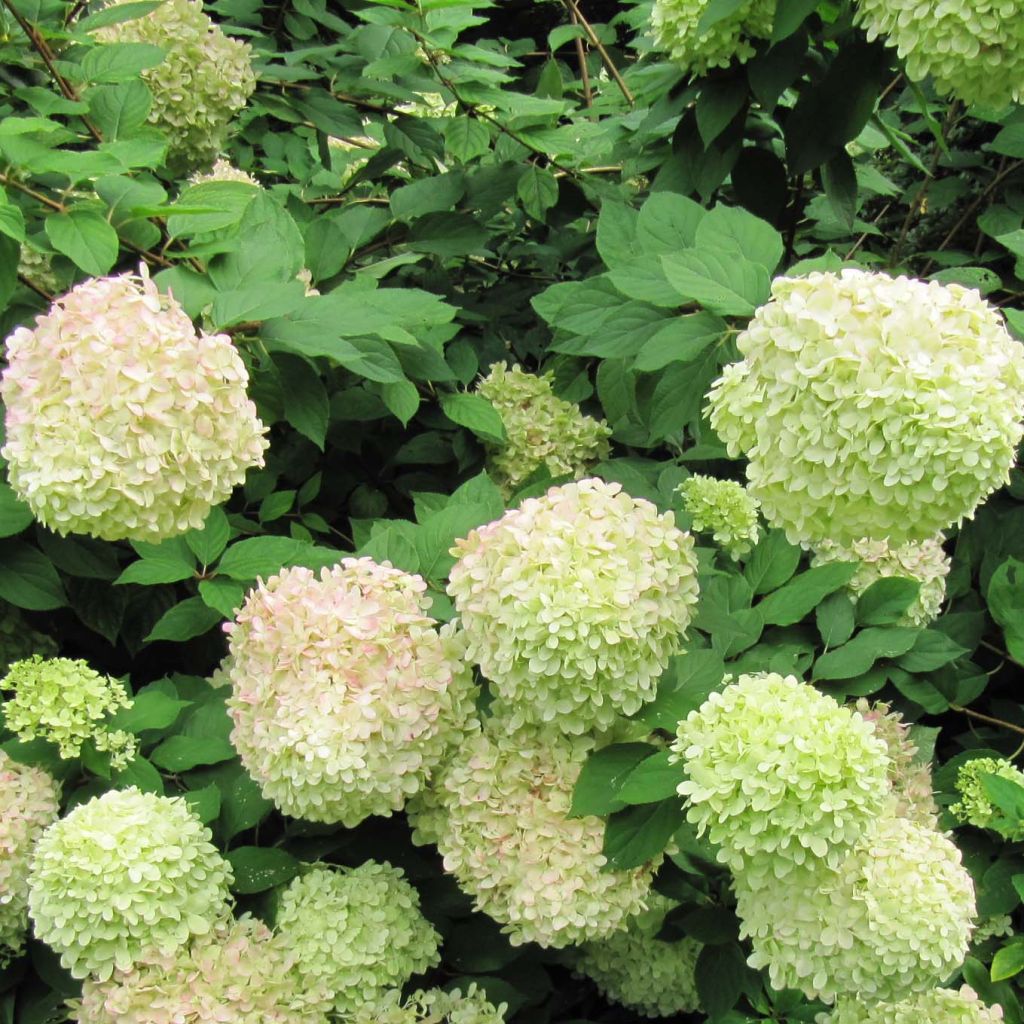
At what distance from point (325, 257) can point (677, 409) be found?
38.2 inches

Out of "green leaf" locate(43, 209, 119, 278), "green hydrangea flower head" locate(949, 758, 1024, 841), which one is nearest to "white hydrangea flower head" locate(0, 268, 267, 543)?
"green leaf" locate(43, 209, 119, 278)

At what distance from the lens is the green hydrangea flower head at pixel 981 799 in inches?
84.0

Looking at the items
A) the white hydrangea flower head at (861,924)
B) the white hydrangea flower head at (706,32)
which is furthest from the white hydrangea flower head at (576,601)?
the white hydrangea flower head at (706,32)

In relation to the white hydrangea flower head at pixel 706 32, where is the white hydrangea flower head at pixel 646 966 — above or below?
below

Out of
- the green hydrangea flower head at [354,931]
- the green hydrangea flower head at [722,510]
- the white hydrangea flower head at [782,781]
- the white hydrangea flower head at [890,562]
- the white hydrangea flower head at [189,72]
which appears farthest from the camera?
the white hydrangea flower head at [189,72]

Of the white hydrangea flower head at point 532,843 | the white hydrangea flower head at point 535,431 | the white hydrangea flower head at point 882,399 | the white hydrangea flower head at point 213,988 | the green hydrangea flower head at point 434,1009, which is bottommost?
the green hydrangea flower head at point 434,1009

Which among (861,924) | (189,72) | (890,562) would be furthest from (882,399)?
(189,72)

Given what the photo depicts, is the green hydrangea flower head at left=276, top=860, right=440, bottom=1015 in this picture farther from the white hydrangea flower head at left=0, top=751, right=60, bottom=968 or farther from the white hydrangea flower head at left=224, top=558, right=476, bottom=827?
the white hydrangea flower head at left=0, top=751, right=60, bottom=968

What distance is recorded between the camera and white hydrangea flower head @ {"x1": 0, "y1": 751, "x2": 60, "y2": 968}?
1.81m

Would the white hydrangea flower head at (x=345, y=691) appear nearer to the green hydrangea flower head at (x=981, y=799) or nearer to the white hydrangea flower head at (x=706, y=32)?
the green hydrangea flower head at (x=981, y=799)

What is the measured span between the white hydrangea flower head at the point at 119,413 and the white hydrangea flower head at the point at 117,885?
0.44 m

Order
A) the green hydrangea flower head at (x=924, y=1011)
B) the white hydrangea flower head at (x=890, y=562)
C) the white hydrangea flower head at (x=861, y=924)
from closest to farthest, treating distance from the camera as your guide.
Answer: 1. the white hydrangea flower head at (x=861, y=924)
2. the green hydrangea flower head at (x=924, y=1011)
3. the white hydrangea flower head at (x=890, y=562)

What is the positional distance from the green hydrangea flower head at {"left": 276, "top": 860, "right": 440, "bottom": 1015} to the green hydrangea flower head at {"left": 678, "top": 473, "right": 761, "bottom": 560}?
2.94ft

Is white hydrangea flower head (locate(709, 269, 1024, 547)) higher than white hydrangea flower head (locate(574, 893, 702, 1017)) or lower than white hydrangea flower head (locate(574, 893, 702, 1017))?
higher
